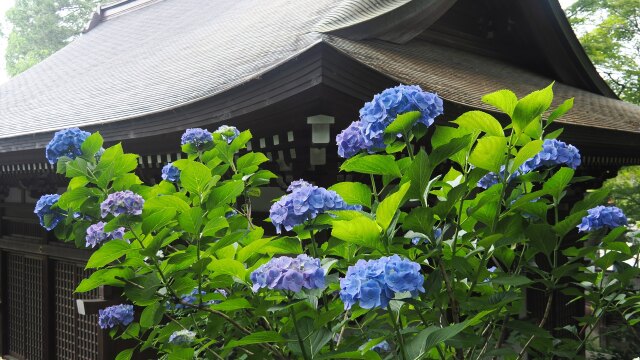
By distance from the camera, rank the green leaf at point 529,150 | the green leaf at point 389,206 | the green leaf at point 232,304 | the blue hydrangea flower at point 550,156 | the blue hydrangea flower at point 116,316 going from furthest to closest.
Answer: the blue hydrangea flower at point 116,316 < the blue hydrangea flower at point 550,156 < the green leaf at point 232,304 < the green leaf at point 529,150 < the green leaf at point 389,206

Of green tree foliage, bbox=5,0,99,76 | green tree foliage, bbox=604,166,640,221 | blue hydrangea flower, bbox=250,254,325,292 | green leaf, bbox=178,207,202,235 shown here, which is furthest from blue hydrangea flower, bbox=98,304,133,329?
green tree foliage, bbox=5,0,99,76

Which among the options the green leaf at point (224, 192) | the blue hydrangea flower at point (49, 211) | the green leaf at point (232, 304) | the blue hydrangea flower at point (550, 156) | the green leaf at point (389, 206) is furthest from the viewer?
the blue hydrangea flower at point (49, 211)

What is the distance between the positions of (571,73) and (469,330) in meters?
5.53

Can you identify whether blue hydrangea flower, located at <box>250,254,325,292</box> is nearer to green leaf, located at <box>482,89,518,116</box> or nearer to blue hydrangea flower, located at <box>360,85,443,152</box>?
blue hydrangea flower, located at <box>360,85,443,152</box>

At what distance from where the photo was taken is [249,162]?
7.40 feet

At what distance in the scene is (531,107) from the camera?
137cm

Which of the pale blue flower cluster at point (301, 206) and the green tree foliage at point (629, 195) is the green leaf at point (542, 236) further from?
the green tree foliage at point (629, 195)

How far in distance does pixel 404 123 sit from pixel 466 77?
10.4ft

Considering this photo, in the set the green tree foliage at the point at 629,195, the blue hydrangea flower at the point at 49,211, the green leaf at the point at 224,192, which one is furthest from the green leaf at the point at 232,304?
the green tree foliage at the point at 629,195

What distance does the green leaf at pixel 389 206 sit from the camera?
1220mm

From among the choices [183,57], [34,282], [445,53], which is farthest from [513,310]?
[34,282]

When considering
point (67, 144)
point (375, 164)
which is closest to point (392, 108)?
point (375, 164)

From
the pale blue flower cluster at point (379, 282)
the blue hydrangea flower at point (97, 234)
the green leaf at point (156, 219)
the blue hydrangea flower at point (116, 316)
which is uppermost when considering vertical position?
the pale blue flower cluster at point (379, 282)

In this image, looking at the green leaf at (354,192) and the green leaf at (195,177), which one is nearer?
the green leaf at (354,192)
